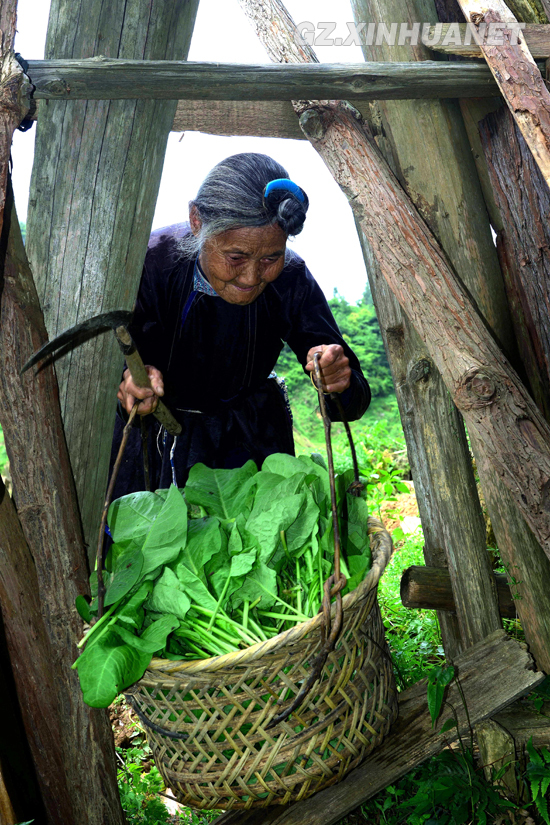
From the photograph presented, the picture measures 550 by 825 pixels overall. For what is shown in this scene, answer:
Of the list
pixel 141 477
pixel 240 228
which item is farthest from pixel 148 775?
pixel 240 228

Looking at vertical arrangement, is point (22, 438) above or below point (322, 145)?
below

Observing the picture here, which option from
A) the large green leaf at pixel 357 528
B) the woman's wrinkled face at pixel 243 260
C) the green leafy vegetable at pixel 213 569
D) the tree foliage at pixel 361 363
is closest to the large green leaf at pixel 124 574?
the green leafy vegetable at pixel 213 569

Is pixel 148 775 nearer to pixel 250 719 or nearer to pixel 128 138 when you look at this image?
pixel 250 719

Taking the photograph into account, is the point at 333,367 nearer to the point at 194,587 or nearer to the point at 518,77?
the point at 194,587

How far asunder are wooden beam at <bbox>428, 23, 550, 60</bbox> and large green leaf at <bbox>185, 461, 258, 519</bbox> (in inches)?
56.1

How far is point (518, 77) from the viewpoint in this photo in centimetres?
176

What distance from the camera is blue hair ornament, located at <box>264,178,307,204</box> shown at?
2.04 m

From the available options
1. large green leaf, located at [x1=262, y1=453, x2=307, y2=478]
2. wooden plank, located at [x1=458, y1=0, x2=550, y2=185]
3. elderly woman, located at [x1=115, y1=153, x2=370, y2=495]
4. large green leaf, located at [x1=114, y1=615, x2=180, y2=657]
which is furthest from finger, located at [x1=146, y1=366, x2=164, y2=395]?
wooden plank, located at [x1=458, y1=0, x2=550, y2=185]

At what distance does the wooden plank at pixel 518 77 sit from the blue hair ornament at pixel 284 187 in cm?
64

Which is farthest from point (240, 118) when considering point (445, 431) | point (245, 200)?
point (445, 431)

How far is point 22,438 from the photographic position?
1589 mm

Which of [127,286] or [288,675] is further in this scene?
[127,286]

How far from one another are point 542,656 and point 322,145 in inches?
68.7

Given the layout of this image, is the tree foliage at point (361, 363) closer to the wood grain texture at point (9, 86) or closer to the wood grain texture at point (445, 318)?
the wood grain texture at point (445, 318)
